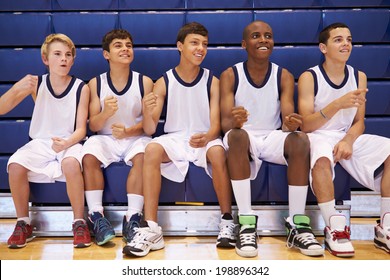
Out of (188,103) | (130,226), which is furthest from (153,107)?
(130,226)

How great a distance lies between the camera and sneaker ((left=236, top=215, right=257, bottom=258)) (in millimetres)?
1813

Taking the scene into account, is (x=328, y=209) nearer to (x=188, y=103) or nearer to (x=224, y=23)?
(x=188, y=103)

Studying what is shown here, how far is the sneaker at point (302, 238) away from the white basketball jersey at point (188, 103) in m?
0.65

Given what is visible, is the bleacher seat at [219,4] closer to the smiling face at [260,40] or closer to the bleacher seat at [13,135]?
the smiling face at [260,40]

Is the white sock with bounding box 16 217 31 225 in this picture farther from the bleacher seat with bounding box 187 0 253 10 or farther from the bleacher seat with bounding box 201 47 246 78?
the bleacher seat with bounding box 187 0 253 10

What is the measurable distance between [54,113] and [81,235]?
67 cm

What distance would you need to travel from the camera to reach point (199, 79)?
2.33m

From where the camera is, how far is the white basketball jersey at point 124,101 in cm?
235

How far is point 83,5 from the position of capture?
275cm

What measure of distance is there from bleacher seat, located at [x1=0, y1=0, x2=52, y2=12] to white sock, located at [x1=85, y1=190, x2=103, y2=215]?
1261 mm


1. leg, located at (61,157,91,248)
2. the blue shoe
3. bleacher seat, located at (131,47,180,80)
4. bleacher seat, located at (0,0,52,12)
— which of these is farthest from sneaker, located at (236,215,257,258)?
bleacher seat, located at (0,0,52,12)

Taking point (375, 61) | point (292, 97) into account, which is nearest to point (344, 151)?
point (292, 97)

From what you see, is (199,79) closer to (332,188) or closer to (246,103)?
(246,103)

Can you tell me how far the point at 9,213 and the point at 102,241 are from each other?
66 cm
